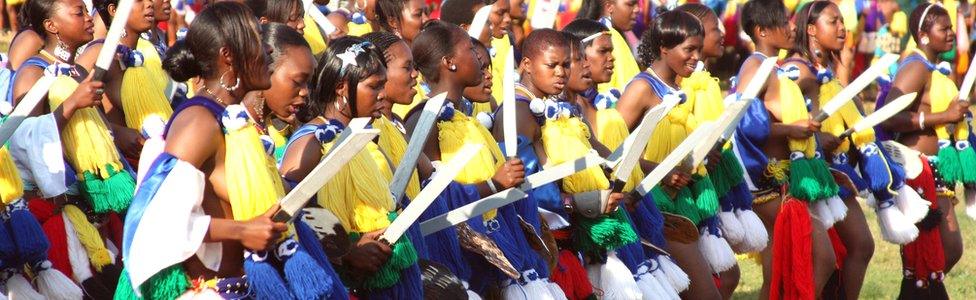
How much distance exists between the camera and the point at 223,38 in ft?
13.5

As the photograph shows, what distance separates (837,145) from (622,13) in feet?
4.71

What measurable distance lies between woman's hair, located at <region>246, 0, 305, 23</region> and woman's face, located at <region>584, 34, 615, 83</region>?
1282 millimetres

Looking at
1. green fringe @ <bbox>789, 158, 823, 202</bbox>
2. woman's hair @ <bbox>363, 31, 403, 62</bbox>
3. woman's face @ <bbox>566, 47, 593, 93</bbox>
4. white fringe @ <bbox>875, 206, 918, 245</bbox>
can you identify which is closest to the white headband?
woman's face @ <bbox>566, 47, 593, 93</bbox>

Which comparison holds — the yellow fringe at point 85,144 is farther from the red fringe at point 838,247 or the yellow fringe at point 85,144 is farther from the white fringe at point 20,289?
the red fringe at point 838,247

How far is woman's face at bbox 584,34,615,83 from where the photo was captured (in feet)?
21.5

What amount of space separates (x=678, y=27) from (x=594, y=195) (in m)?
1.40

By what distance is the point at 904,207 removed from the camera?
26.2 ft

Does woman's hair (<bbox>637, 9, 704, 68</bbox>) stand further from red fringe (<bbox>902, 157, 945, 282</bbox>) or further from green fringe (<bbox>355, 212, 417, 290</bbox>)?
green fringe (<bbox>355, 212, 417, 290</bbox>)

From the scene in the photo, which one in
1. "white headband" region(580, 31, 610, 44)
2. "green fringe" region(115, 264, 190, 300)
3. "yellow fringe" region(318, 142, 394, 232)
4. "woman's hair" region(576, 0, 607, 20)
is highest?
"green fringe" region(115, 264, 190, 300)

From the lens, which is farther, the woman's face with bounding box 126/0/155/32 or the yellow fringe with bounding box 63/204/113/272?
the woman's face with bounding box 126/0/155/32

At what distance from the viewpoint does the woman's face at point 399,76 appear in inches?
205

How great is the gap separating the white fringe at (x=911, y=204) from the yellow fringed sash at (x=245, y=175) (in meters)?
4.79

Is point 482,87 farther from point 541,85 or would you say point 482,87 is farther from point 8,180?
point 8,180

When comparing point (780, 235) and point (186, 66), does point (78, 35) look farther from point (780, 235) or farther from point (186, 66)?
point (780, 235)
